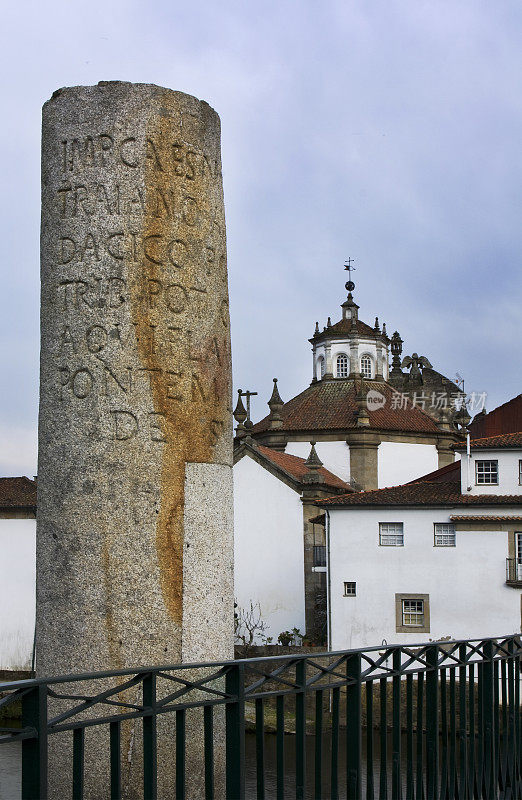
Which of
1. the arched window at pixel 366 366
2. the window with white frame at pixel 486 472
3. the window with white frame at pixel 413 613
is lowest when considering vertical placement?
the window with white frame at pixel 413 613

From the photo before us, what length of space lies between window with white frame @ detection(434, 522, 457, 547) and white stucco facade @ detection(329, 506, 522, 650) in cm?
13

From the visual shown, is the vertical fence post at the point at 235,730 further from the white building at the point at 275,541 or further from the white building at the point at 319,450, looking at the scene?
the white building at the point at 275,541

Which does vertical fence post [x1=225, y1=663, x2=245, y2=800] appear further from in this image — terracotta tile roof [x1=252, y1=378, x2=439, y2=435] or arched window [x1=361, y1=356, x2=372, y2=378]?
Answer: arched window [x1=361, y1=356, x2=372, y2=378]

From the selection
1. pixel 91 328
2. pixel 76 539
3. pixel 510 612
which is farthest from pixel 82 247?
pixel 510 612

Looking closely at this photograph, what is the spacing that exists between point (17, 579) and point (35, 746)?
122ft

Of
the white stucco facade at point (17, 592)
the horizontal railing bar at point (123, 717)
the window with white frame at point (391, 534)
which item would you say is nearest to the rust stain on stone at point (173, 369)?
the horizontal railing bar at point (123, 717)

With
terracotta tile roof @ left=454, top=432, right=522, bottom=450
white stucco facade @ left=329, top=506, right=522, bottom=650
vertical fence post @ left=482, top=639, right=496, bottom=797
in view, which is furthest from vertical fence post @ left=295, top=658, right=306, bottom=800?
terracotta tile roof @ left=454, top=432, right=522, bottom=450

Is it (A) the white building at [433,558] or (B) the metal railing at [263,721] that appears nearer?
(B) the metal railing at [263,721]

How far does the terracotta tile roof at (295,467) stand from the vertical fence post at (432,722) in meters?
37.1

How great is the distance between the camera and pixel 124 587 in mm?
5688

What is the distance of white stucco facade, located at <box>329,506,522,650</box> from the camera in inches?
1289

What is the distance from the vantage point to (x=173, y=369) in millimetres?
5910

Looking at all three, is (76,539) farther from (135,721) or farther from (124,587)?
(135,721)

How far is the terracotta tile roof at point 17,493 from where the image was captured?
4091cm
